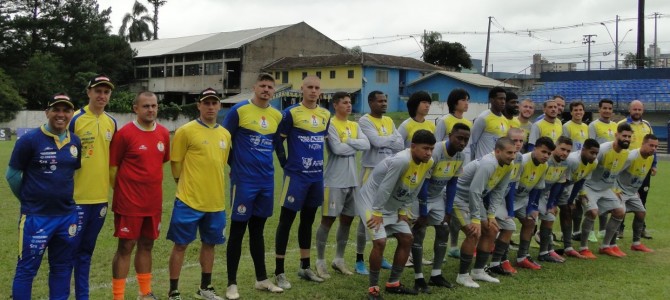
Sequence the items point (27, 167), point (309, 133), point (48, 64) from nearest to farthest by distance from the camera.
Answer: point (27, 167)
point (309, 133)
point (48, 64)

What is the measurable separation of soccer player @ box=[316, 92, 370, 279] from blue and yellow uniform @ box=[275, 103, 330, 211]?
22 centimetres

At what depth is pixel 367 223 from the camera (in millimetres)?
6281

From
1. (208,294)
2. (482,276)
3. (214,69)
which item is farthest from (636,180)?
(214,69)

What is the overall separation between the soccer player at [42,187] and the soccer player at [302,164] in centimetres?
234

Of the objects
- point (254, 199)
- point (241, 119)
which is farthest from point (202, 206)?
point (241, 119)

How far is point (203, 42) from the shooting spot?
213 ft

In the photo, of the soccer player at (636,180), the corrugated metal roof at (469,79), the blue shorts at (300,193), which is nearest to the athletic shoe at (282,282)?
the blue shorts at (300,193)

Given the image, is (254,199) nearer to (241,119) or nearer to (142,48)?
(241,119)

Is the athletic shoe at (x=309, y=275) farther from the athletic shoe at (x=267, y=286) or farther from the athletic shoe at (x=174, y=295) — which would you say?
the athletic shoe at (x=174, y=295)

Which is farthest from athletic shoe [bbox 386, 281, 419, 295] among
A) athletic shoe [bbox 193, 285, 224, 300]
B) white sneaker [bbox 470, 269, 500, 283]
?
athletic shoe [bbox 193, 285, 224, 300]

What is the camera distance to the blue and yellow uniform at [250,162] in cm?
631

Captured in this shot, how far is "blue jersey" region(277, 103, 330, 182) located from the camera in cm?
685

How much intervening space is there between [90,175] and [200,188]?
1.03m

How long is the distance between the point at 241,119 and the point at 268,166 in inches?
22.9
